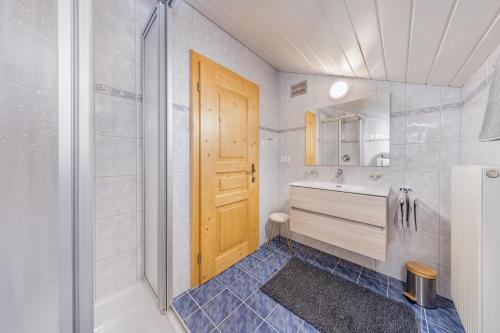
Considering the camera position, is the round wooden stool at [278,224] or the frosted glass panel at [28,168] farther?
the round wooden stool at [278,224]

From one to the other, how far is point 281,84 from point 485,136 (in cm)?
198

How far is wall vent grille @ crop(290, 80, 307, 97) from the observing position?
2155 millimetres

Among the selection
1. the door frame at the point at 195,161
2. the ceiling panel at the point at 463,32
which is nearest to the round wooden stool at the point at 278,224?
the door frame at the point at 195,161

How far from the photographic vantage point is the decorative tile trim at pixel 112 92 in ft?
3.73

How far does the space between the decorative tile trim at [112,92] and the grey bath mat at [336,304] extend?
187 centimetres

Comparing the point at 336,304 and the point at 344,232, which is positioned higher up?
the point at 344,232

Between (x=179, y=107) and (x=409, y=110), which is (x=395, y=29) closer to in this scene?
(x=409, y=110)

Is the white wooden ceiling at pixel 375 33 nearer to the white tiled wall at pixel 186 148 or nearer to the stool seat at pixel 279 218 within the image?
the white tiled wall at pixel 186 148

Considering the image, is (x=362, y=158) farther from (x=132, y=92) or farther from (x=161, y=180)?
(x=132, y=92)

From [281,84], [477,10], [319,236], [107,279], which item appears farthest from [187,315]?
[281,84]

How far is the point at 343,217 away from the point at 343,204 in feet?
0.39

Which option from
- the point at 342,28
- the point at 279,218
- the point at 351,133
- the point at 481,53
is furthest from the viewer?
the point at 279,218

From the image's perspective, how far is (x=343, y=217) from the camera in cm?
155

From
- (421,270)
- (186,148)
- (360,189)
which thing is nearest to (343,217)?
(360,189)
